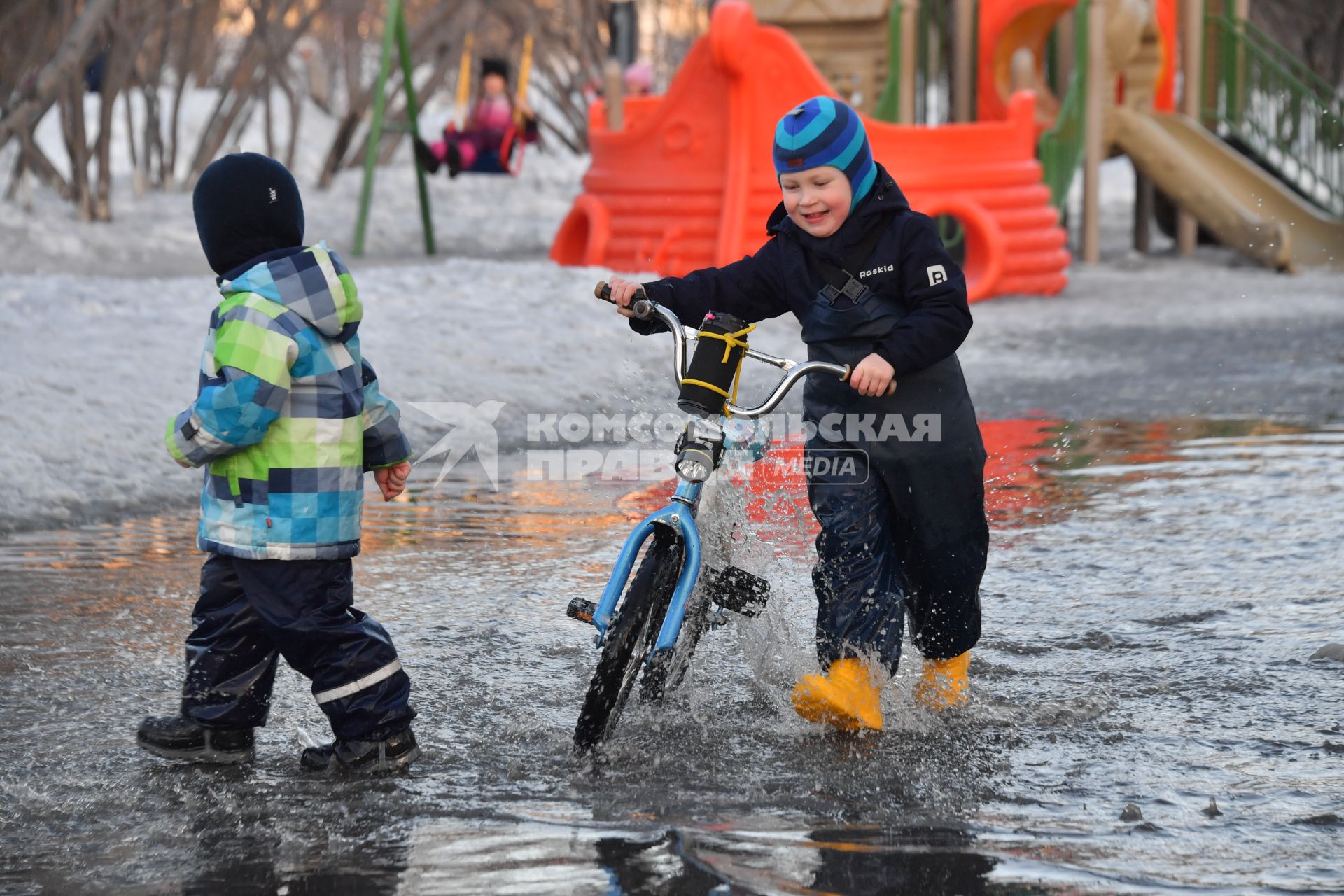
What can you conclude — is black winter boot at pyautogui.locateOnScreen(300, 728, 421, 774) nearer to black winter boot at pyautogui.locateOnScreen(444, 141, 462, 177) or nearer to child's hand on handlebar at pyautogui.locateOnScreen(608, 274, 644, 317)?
child's hand on handlebar at pyautogui.locateOnScreen(608, 274, 644, 317)

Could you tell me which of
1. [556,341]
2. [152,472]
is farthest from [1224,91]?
[152,472]

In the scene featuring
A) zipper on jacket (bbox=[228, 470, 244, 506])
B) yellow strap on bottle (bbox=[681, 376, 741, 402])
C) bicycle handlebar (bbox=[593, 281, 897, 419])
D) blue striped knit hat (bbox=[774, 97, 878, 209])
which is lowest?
zipper on jacket (bbox=[228, 470, 244, 506])

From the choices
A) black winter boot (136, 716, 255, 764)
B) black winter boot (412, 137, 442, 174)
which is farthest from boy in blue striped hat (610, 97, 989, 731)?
black winter boot (412, 137, 442, 174)

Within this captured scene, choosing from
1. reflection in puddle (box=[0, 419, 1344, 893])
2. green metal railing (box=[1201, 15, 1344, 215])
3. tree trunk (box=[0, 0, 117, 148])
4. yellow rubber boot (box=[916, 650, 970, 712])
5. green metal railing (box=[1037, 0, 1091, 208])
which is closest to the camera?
reflection in puddle (box=[0, 419, 1344, 893])

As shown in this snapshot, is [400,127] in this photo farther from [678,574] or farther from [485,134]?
[678,574]

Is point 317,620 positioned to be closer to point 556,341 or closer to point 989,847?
point 989,847

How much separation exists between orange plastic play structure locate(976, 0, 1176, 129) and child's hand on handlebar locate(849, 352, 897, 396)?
13.3 metres

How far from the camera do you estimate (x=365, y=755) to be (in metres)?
3.39

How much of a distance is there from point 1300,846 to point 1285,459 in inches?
168

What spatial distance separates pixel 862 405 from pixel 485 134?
1377cm

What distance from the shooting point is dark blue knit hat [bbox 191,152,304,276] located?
3359mm

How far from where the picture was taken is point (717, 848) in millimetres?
2953

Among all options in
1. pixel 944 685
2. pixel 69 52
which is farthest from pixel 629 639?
pixel 69 52

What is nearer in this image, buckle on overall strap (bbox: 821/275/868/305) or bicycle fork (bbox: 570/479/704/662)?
bicycle fork (bbox: 570/479/704/662)
